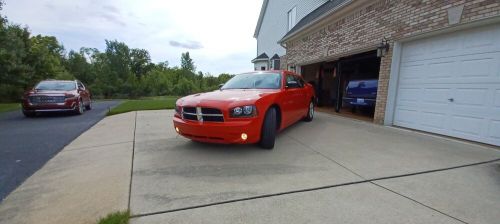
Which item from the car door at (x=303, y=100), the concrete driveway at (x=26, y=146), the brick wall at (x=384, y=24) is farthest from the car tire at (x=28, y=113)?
the brick wall at (x=384, y=24)

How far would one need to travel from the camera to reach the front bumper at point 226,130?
3.62 meters

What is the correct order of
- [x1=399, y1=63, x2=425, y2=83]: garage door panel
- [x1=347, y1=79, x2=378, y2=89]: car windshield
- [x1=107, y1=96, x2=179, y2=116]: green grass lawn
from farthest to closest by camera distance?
[x1=107, y1=96, x2=179, y2=116]: green grass lawn, [x1=347, y1=79, x2=378, y2=89]: car windshield, [x1=399, y1=63, x2=425, y2=83]: garage door panel

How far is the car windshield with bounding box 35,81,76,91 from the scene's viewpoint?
8.82 meters

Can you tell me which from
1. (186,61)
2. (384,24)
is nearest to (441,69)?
(384,24)

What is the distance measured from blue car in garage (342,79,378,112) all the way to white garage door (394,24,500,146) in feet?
A: 5.56

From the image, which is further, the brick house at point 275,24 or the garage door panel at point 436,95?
the brick house at point 275,24

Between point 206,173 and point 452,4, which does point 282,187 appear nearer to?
point 206,173

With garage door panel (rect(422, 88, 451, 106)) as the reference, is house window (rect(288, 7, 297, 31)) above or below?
above

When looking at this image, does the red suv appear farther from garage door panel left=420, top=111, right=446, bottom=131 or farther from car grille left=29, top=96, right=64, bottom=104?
garage door panel left=420, top=111, right=446, bottom=131

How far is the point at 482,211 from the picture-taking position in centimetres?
228

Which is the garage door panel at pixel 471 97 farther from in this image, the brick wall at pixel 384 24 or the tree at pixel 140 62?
the tree at pixel 140 62

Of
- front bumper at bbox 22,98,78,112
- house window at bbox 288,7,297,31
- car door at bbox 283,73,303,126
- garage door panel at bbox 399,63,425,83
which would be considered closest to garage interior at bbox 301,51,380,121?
garage door panel at bbox 399,63,425,83

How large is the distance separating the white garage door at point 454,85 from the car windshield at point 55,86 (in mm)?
11207

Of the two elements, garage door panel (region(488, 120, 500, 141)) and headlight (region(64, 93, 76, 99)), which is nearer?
garage door panel (region(488, 120, 500, 141))
